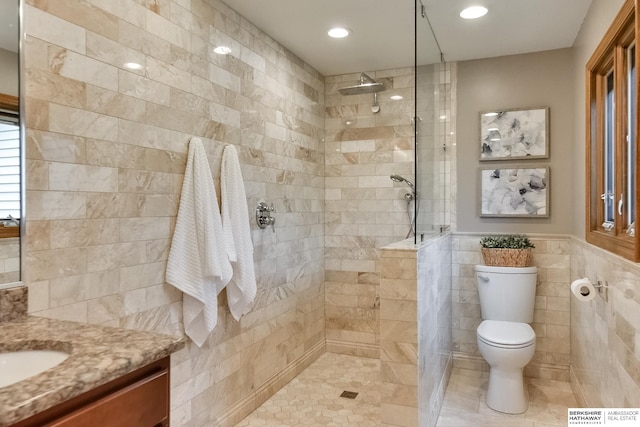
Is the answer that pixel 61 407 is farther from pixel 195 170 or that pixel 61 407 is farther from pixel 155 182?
pixel 195 170

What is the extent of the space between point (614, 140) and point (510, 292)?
1.31 metres

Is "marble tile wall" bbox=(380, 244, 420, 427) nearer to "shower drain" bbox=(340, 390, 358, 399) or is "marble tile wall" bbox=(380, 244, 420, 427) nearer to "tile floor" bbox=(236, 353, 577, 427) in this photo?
"tile floor" bbox=(236, 353, 577, 427)

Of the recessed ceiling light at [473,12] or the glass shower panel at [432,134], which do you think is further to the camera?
the recessed ceiling light at [473,12]

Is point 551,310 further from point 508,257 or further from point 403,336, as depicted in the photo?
point 403,336

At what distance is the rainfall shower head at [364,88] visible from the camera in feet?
11.1

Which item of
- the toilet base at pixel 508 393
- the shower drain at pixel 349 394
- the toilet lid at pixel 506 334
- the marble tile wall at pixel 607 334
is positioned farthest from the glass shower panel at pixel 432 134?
the shower drain at pixel 349 394

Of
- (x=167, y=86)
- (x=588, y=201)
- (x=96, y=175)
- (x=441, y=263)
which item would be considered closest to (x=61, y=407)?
(x=96, y=175)

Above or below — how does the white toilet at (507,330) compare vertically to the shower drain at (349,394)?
above

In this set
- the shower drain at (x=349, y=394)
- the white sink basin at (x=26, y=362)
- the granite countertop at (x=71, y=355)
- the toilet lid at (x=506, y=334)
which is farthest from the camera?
the shower drain at (x=349, y=394)

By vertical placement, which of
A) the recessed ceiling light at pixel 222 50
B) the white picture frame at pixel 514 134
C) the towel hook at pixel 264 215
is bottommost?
the towel hook at pixel 264 215

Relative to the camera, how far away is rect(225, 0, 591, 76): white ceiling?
2.51m

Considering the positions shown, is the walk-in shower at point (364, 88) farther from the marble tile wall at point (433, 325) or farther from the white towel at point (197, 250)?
the white towel at point (197, 250)

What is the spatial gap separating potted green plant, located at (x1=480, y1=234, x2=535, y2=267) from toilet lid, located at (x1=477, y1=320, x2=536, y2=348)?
0.44 m

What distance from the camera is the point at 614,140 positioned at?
2184 mm
